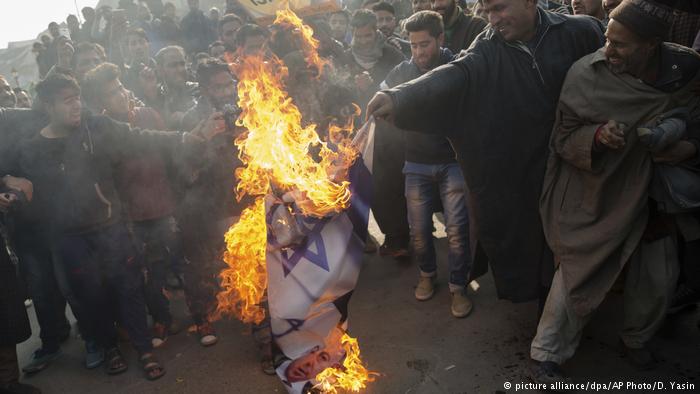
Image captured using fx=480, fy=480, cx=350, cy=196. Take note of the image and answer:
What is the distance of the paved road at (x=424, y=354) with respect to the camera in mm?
3371

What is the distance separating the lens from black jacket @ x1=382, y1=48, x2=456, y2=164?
4.21 meters

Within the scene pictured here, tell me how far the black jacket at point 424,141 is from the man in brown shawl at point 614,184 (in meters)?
1.10

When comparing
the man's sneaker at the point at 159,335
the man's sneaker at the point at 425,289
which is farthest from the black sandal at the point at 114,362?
the man's sneaker at the point at 425,289

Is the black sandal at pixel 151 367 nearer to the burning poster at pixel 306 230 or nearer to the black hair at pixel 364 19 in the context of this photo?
the burning poster at pixel 306 230

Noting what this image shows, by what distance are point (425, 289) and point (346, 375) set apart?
1.56 metres

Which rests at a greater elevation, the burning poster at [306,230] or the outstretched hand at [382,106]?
the outstretched hand at [382,106]

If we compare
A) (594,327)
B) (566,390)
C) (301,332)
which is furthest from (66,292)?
(594,327)

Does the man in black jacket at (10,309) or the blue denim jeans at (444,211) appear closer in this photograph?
the man in black jacket at (10,309)

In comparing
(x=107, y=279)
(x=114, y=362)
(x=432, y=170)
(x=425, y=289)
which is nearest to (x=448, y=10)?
(x=432, y=170)

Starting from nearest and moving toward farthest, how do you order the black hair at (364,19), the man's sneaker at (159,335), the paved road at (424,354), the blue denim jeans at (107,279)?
1. the paved road at (424,354)
2. the blue denim jeans at (107,279)
3. the man's sneaker at (159,335)
4. the black hair at (364,19)

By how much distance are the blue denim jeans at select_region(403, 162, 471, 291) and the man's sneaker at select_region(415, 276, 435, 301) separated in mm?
65

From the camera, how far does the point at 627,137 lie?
2.86 meters

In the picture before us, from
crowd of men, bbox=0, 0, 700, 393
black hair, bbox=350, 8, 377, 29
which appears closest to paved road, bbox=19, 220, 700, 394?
crowd of men, bbox=0, 0, 700, 393

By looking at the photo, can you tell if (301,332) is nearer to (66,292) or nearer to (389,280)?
(389,280)
